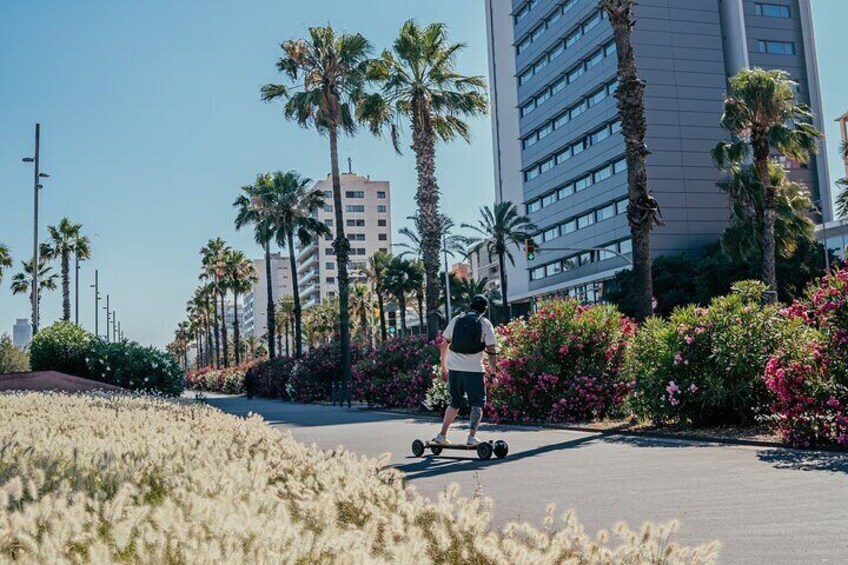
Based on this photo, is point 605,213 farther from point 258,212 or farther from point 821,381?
point 821,381

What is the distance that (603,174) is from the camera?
243 feet

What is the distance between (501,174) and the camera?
9738 centimetres

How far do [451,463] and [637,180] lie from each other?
346 inches

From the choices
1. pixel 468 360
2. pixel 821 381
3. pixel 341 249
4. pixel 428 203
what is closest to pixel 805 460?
pixel 821 381

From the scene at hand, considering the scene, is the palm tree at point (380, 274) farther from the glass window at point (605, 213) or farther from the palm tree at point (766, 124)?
the palm tree at point (766, 124)

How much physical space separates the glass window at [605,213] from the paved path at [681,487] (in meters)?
61.9

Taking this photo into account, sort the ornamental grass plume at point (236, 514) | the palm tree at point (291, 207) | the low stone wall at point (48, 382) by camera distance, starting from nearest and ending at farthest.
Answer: the ornamental grass plume at point (236, 514) < the low stone wall at point (48, 382) < the palm tree at point (291, 207)

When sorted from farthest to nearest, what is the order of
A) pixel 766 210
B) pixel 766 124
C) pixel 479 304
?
1. pixel 766 124
2. pixel 766 210
3. pixel 479 304

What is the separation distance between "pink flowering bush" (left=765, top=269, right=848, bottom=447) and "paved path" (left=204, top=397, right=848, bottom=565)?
17.6 inches

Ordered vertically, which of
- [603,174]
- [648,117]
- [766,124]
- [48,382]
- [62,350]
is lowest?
[48,382]

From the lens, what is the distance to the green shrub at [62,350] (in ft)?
90.1

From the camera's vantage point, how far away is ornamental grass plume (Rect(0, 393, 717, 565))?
271cm

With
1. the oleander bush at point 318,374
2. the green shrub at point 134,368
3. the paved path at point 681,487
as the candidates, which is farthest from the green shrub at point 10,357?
the paved path at point 681,487

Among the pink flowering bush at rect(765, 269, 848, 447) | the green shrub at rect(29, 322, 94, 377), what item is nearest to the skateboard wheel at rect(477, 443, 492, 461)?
the pink flowering bush at rect(765, 269, 848, 447)
